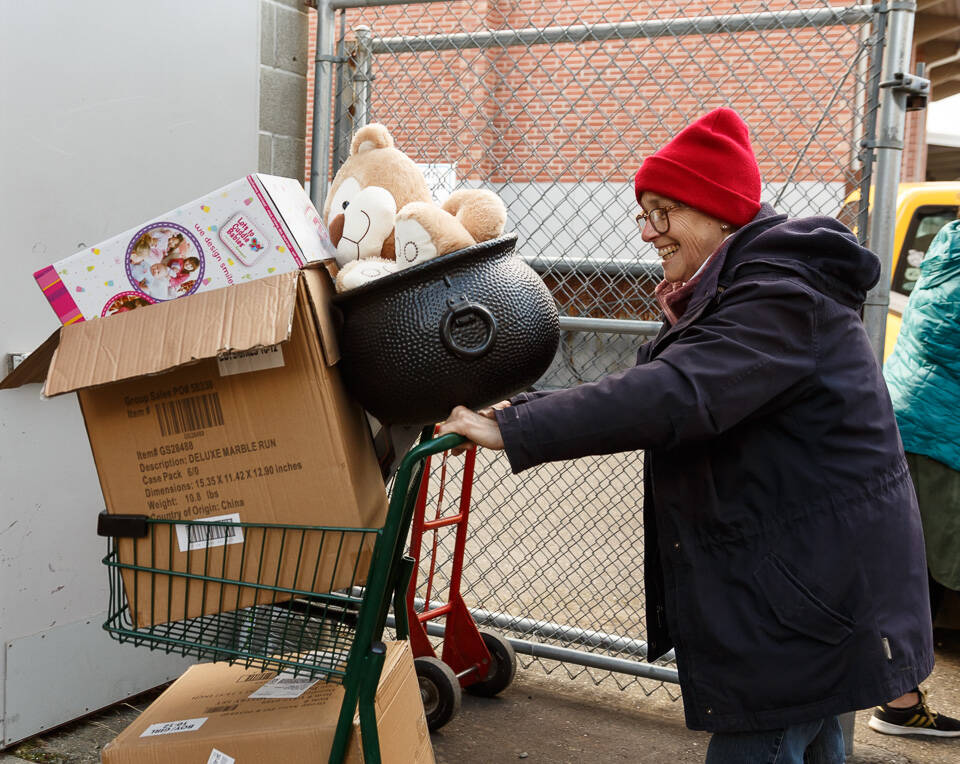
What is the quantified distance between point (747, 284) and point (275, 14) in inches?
96.2

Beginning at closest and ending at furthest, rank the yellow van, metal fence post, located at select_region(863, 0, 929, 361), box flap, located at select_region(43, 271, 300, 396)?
box flap, located at select_region(43, 271, 300, 396), metal fence post, located at select_region(863, 0, 929, 361), the yellow van

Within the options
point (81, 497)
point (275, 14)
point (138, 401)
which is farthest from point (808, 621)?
point (275, 14)

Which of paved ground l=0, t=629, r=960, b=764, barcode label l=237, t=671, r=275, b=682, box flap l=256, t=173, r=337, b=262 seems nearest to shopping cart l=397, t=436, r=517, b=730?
paved ground l=0, t=629, r=960, b=764

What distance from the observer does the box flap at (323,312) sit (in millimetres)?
1864

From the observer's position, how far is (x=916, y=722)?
11.4ft

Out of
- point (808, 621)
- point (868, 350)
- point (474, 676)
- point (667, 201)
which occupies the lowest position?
point (474, 676)

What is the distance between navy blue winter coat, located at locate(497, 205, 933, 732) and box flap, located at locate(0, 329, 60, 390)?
928 millimetres

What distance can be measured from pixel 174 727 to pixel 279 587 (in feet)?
1.51

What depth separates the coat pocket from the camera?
6.05 feet

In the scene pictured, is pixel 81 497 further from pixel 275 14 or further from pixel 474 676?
pixel 275 14

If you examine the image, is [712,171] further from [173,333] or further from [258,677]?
[258,677]

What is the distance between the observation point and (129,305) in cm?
192

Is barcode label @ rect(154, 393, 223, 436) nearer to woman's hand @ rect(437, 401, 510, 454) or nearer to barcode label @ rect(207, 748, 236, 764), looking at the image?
woman's hand @ rect(437, 401, 510, 454)

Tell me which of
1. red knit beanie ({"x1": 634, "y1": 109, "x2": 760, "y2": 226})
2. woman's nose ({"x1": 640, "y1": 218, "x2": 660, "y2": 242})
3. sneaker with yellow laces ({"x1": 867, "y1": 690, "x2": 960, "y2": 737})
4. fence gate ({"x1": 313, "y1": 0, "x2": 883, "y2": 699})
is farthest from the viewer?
sneaker with yellow laces ({"x1": 867, "y1": 690, "x2": 960, "y2": 737})
